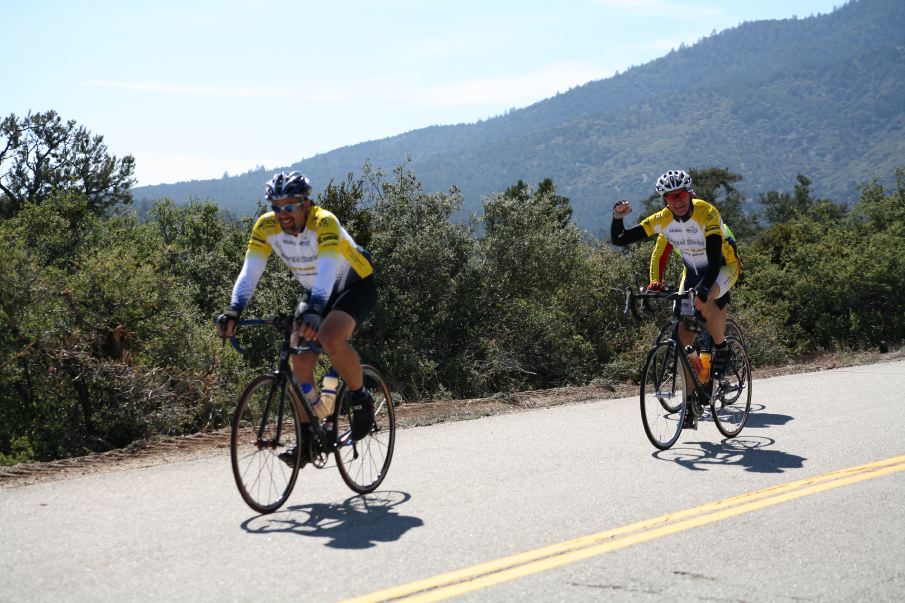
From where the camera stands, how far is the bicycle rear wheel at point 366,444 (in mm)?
6043

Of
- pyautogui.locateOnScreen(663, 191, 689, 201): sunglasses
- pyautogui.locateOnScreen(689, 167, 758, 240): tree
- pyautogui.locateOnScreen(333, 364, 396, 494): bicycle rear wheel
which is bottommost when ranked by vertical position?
pyautogui.locateOnScreen(333, 364, 396, 494): bicycle rear wheel

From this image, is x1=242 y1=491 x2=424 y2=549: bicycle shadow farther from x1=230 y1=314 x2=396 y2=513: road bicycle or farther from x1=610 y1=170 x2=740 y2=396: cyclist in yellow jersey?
x1=610 y1=170 x2=740 y2=396: cyclist in yellow jersey

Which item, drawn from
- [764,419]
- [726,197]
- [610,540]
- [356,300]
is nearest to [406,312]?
[764,419]

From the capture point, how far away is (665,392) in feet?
25.6

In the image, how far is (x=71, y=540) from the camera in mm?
4938

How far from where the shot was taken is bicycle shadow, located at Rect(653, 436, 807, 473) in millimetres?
7016

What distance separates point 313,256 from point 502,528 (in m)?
2.17

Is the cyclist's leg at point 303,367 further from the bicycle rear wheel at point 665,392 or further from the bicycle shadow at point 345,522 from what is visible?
the bicycle rear wheel at point 665,392

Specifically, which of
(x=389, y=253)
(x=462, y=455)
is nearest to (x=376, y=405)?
(x=462, y=455)

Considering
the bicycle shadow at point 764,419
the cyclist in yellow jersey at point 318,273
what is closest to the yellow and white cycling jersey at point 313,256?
the cyclist in yellow jersey at point 318,273

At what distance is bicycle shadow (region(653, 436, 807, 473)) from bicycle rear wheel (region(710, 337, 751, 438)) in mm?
251

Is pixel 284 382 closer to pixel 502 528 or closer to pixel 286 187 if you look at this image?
pixel 286 187

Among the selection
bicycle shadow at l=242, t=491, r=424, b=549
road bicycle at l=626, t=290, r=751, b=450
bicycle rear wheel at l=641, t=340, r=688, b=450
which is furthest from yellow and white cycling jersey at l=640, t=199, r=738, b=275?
bicycle shadow at l=242, t=491, r=424, b=549

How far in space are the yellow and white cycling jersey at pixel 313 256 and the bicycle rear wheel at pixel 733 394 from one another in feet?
12.6
